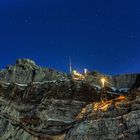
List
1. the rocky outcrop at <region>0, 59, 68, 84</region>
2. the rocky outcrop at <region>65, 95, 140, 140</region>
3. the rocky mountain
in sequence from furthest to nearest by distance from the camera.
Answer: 1. the rocky outcrop at <region>0, 59, 68, 84</region>
2. the rocky mountain
3. the rocky outcrop at <region>65, 95, 140, 140</region>

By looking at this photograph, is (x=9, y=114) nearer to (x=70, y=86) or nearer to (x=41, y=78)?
(x=70, y=86)

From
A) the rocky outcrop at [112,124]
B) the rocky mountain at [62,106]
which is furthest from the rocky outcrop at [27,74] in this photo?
the rocky outcrop at [112,124]

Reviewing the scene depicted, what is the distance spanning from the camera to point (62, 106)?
122 meters

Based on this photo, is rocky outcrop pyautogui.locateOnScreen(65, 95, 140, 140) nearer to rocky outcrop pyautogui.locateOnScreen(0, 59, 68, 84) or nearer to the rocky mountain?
the rocky mountain

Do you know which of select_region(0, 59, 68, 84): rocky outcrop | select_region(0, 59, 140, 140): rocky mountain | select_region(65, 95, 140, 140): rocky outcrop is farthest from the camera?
select_region(0, 59, 68, 84): rocky outcrop

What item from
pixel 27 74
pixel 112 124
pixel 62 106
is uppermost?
pixel 27 74

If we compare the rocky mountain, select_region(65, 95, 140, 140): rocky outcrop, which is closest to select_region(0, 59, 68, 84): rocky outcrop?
the rocky mountain

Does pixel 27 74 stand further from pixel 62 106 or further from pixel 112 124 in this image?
pixel 112 124

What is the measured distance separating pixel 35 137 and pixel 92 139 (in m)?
14.5

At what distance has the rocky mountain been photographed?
293 ft

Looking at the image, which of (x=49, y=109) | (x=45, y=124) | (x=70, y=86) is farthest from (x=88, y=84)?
(x=45, y=124)

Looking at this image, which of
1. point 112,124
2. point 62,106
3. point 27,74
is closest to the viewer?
point 112,124

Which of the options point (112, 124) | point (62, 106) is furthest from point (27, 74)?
point (112, 124)

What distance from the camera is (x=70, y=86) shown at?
140 metres
